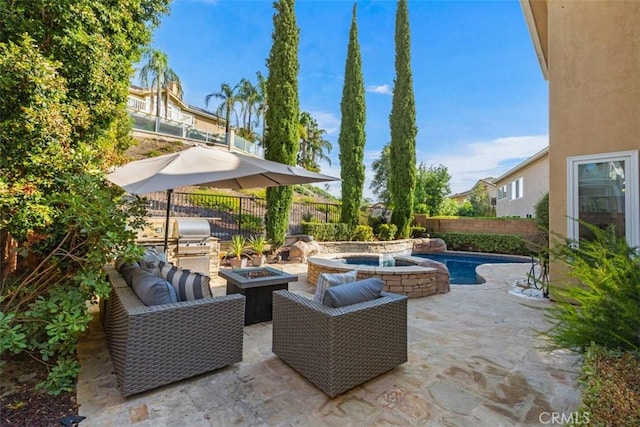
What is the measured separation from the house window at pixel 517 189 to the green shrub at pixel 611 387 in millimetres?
17787

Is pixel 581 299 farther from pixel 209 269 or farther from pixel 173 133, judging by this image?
pixel 173 133

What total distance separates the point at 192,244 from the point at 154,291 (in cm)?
418

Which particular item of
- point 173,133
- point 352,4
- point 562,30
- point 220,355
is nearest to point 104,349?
point 220,355

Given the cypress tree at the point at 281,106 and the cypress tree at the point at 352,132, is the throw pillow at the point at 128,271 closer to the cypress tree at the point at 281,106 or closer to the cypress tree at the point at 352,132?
the cypress tree at the point at 281,106

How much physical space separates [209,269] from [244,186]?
96.4 inches

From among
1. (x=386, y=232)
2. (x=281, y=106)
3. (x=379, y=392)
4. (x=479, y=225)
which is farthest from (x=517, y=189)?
(x=379, y=392)

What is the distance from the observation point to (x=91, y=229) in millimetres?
2629

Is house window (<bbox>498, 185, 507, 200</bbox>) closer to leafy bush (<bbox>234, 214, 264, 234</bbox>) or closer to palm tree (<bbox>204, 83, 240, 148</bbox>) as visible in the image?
leafy bush (<bbox>234, 214, 264, 234</bbox>)

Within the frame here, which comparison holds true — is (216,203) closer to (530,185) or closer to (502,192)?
(530,185)

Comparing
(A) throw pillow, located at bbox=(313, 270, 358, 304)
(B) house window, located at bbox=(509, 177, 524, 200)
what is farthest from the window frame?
(A) throw pillow, located at bbox=(313, 270, 358, 304)

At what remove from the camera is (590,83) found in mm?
5039

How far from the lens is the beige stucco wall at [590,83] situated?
468cm

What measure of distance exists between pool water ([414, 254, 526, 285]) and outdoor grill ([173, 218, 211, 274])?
6.99 meters

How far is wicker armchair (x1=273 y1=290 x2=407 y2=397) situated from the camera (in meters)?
2.54
